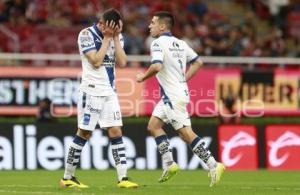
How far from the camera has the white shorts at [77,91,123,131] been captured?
46.3 feet

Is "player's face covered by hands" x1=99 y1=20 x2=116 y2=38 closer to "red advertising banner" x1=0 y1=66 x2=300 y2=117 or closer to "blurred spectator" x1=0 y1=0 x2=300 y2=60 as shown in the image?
"red advertising banner" x1=0 y1=66 x2=300 y2=117

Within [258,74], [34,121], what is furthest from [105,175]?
[258,74]

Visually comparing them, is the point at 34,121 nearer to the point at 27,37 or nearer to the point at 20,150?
the point at 20,150

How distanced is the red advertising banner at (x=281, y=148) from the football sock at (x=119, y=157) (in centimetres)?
850

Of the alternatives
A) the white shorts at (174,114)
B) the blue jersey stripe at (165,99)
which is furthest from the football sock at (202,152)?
the blue jersey stripe at (165,99)

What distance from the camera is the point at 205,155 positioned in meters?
14.8

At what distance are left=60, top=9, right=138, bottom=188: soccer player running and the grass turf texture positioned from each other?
336mm

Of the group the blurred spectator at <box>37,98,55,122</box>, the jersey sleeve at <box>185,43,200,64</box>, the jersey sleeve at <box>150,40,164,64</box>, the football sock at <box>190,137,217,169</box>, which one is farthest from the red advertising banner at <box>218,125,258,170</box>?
the jersey sleeve at <box>150,40,164,64</box>

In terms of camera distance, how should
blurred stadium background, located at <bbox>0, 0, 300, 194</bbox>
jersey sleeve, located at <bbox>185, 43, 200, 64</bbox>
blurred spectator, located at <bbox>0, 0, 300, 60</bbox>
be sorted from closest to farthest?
jersey sleeve, located at <bbox>185, 43, 200, 64</bbox> < blurred stadium background, located at <bbox>0, 0, 300, 194</bbox> < blurred spectator, located at <bbox>0, 0, 300, 60</bbox>

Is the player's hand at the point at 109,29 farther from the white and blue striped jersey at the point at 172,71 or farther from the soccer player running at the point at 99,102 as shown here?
the white and blue striped jersey at the point at 172,71

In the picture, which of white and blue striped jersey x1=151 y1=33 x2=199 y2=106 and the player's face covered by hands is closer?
the player's face covered by hands

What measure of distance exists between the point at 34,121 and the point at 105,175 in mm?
3708

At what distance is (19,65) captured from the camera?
23.8m

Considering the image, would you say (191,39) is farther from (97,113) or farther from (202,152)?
(97,113)
